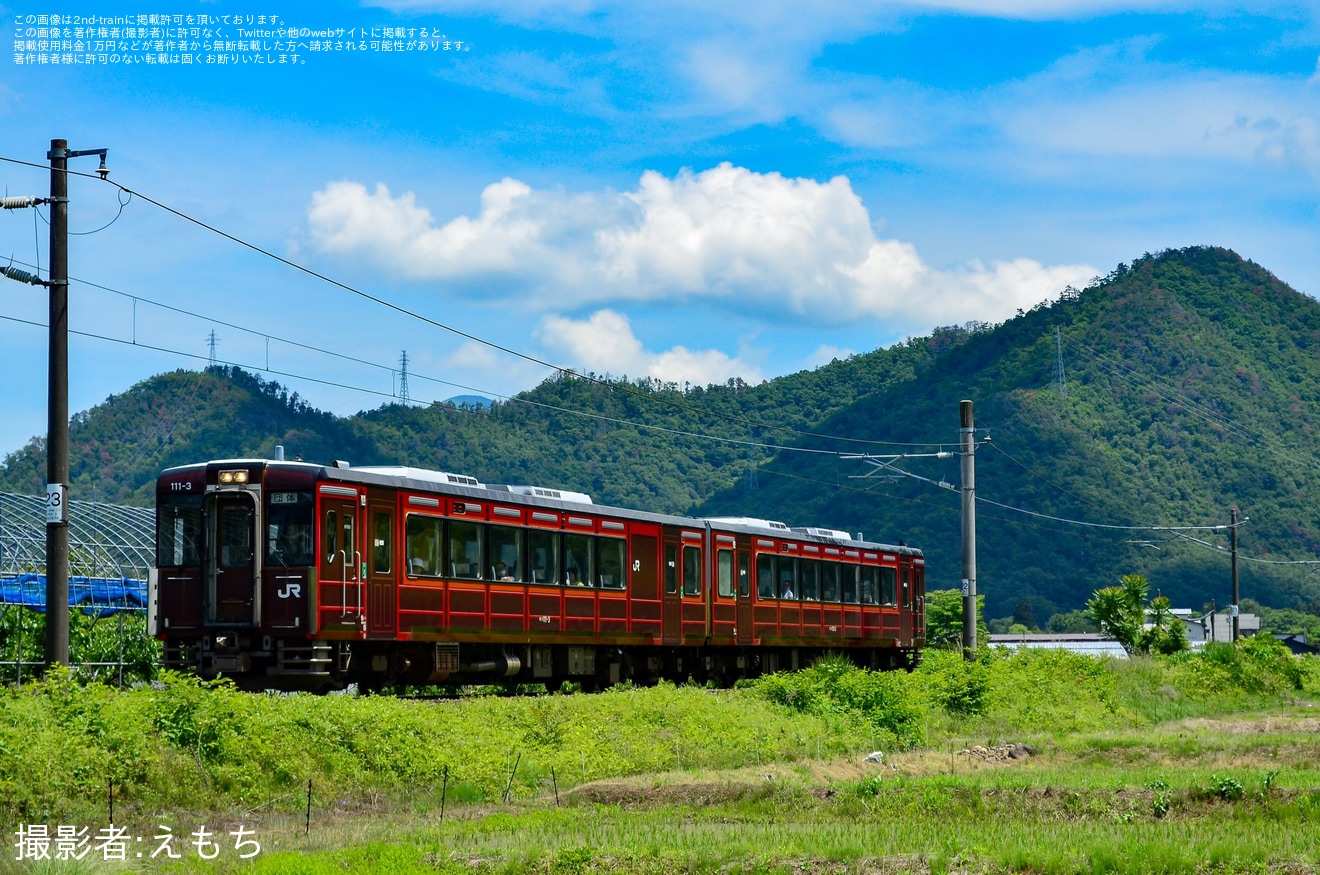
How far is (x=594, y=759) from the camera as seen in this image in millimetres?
20766

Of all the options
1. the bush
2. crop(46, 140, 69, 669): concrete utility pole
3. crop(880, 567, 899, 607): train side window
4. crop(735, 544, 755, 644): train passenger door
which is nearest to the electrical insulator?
crop(46, 140, 69, 669): concrete utility pole

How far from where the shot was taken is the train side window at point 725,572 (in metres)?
33.9

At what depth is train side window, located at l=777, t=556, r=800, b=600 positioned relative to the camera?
3622cm

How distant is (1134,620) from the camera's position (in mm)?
51844

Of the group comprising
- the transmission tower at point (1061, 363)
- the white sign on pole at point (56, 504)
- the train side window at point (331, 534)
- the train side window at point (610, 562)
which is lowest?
the train side window at point (610, 562)

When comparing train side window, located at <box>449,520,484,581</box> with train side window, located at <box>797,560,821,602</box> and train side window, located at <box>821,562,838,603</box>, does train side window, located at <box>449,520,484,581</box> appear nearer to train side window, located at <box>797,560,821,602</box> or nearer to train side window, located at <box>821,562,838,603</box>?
train side window, located at <box>797,560,821,602</box>

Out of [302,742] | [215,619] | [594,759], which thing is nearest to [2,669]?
[215,619]

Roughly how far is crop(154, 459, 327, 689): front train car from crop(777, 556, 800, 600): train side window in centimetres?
1475

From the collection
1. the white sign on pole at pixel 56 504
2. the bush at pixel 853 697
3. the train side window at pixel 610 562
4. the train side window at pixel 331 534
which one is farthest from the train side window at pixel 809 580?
the white sign on pole at pixel 56 504

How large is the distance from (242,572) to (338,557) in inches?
57.6

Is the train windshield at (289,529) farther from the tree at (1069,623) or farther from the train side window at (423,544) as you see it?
the tree at (1069,623)

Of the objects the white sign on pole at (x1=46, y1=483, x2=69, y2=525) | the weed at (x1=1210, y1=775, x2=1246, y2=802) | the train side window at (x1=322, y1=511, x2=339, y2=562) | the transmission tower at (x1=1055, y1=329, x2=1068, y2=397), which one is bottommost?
the weed at (x1=1210, y1=775, x2=1246, y2=802)

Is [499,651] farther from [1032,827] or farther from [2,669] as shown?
[1032,827]

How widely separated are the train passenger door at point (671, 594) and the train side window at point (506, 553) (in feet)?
16.7
